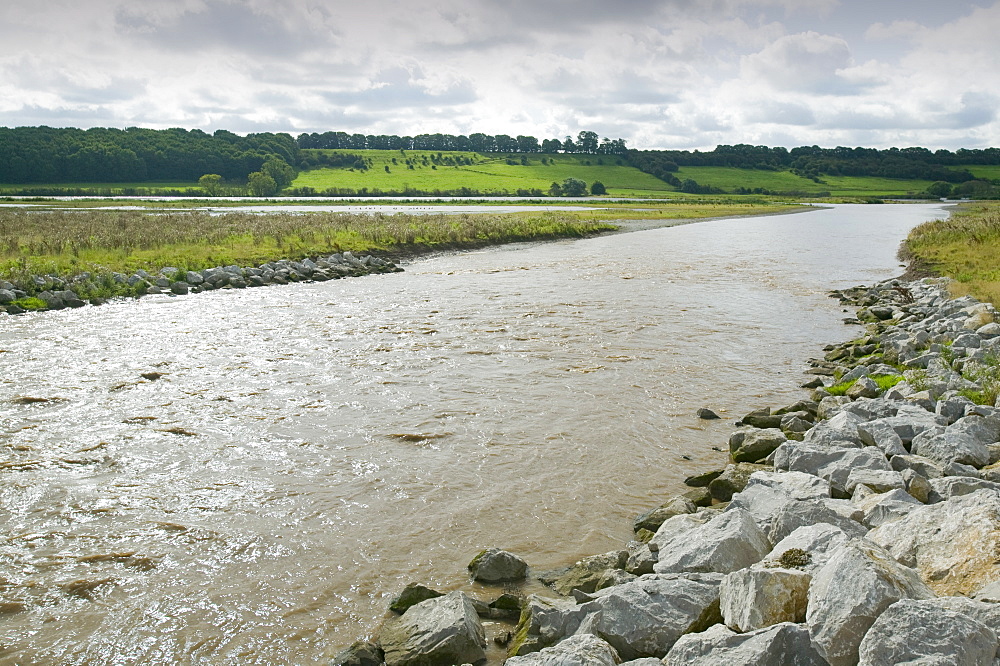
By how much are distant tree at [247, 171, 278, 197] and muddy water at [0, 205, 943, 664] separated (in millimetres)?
124158

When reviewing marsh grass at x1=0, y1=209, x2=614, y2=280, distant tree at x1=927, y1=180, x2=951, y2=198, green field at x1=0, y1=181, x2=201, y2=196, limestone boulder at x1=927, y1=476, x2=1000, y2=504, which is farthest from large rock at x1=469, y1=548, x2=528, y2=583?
distant tree at x1=927, y1=180, x2=951, y2=198

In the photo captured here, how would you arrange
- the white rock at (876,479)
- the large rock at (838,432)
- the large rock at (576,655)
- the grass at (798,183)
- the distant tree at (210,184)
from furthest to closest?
1. the grass at (798,183)
2. the distant tree at (210,184)
3. the large rock at (838,432)
4. the white rock at (876,479)
5. the large rock at (576,655)

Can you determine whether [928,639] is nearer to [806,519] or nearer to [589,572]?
[806,519]

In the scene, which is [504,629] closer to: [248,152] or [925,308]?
[925,308]

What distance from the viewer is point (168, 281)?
28422 millimetres

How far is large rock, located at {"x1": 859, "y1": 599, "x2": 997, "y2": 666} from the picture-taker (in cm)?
432

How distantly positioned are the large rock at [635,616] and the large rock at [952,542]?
1633 millimetres

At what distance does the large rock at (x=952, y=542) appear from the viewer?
5.47 meters

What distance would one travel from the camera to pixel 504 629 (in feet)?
21.6

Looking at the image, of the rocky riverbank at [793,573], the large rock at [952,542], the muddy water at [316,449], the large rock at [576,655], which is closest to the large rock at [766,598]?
the rocky riverbank at [793,573]

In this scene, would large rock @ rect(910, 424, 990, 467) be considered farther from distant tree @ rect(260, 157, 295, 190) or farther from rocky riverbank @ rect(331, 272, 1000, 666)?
distant tree @ rect(260, 157, 295, 190)

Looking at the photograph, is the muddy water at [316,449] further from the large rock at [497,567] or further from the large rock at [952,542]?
the large rock at [952,542]

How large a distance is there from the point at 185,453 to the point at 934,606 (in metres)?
9.87

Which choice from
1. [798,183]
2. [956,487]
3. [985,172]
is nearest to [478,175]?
[798,183]
